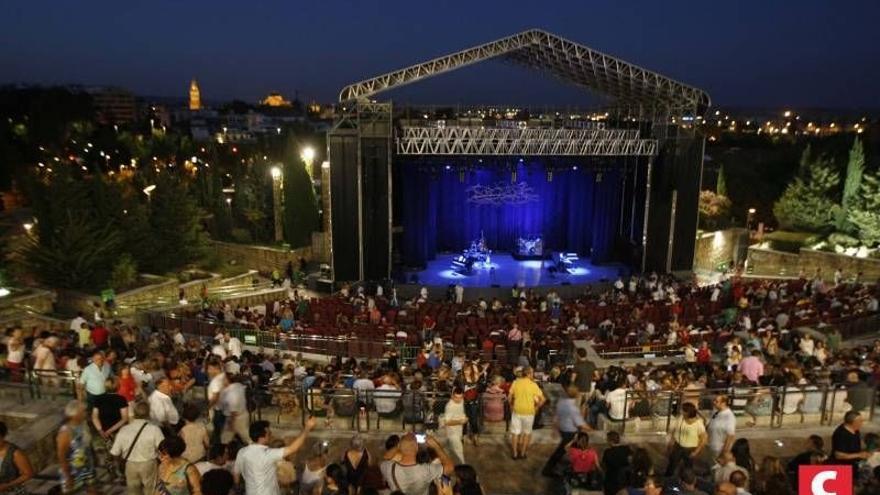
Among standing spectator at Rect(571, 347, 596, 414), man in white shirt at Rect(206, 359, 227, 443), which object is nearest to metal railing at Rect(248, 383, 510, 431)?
standing spectator at Rect(571, 347, 596, 414)

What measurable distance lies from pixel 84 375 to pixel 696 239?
23991mm

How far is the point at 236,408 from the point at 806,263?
89.4 ft

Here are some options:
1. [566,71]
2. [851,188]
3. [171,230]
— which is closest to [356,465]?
[171,230]

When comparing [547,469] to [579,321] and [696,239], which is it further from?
[696,239]

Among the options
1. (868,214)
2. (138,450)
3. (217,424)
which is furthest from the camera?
(868,214)

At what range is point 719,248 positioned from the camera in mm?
28953

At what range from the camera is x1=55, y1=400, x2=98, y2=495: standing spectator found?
595 cm

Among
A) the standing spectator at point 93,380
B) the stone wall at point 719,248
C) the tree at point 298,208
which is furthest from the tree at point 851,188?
the standing spectator at point 93,380

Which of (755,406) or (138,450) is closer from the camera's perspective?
(138,450)

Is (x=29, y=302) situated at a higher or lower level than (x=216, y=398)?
lower

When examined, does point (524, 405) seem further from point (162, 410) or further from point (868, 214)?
point (868, 214)

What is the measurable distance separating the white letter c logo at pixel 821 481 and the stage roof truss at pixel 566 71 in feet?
61.2

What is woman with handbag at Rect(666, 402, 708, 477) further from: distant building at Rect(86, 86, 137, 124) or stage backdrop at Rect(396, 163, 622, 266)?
distant building at Rect(86, 86, 137, 124)

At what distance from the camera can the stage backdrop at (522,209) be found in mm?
28344
